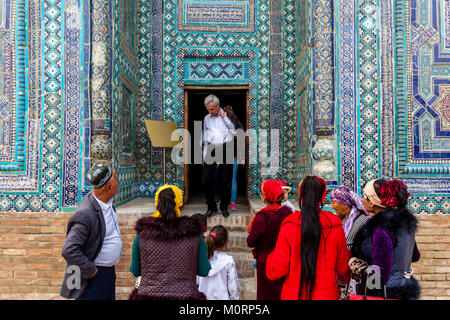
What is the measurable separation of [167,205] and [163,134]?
4041 mm

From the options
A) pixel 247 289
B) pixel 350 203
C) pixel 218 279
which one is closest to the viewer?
pixel 218 279

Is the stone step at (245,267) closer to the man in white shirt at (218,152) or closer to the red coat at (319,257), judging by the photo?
the man in white shirt at (218,152)

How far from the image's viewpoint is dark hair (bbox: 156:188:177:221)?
Answer: 206 centimetres

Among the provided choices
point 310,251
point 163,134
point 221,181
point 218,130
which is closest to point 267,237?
point 310,251

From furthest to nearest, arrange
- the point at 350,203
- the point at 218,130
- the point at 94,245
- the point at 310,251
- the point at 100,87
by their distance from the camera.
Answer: the point at 218,130
the point at 100,87
the point at 350,203
the point at 94,245
the point at 310,251

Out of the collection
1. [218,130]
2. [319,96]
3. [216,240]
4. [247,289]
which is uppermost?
[319,96]

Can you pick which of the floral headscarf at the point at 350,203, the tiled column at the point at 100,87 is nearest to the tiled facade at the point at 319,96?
the tiled column at the point at 100,87

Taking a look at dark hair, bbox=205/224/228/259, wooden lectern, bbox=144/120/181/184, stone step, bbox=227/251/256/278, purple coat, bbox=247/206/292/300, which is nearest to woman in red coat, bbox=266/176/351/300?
purple coat, bbox=247/206/292/300

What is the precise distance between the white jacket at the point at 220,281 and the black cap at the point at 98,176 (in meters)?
1.01

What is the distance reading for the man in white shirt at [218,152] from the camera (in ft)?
16.3

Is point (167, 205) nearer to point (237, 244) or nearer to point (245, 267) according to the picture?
point (245, 267)

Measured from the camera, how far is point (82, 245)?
216 centimetres

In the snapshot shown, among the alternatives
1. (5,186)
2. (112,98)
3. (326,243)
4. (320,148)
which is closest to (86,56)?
(112,98)
